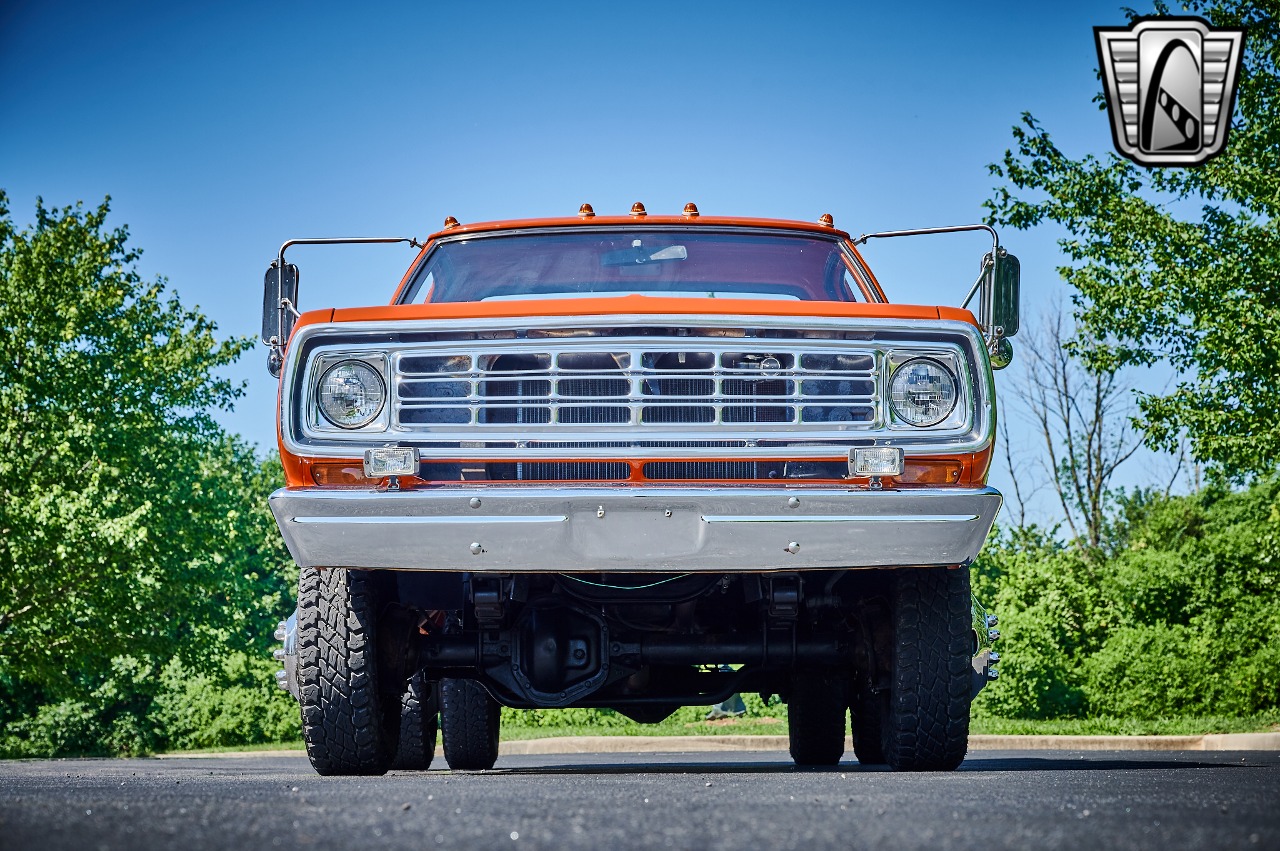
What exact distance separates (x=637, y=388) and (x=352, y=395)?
107 cm

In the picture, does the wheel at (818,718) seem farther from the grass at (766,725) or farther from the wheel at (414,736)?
the grass at (766,725)

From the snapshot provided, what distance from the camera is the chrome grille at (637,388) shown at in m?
5.16

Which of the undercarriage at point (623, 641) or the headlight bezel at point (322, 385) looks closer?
the headlight bezel at point (322, 385)

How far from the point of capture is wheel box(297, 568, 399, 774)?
5438mm

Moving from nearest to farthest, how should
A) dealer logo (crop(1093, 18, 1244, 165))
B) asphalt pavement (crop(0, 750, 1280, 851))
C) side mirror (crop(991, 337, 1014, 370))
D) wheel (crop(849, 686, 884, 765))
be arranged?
1. asphalt pavement (crop(0, 750, 1280, 851))
2. side mirror (crop(991, 337, 1014, 370))
3. wheel (crop(849, 686, 884, 765))
4. dealer logo (crop(1093, 18, 1244, 165))

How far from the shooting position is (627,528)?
4.91 m

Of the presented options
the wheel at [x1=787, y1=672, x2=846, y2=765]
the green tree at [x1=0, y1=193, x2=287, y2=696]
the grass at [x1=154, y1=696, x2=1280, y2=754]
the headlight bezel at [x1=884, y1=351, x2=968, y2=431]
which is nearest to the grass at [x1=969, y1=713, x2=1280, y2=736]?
the grass at [x1=154, y1=696, x2=1280, y2=754]

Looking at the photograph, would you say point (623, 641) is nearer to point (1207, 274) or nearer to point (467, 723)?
point (467, 723)

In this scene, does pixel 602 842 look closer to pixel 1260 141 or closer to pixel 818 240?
pixel 818 240

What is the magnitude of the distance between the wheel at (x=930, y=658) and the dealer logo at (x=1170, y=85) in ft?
33.3

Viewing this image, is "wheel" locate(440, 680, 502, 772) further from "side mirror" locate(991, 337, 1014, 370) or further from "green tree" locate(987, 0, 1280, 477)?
"green tree" locate(987, 0, 1280, 477)

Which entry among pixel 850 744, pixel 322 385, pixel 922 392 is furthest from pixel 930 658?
pixel 850 744

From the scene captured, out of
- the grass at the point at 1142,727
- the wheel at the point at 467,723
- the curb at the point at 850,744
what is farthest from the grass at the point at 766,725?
the wheel at the point at 467,723

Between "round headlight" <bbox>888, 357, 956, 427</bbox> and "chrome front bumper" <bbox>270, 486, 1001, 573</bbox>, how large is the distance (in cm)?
38
